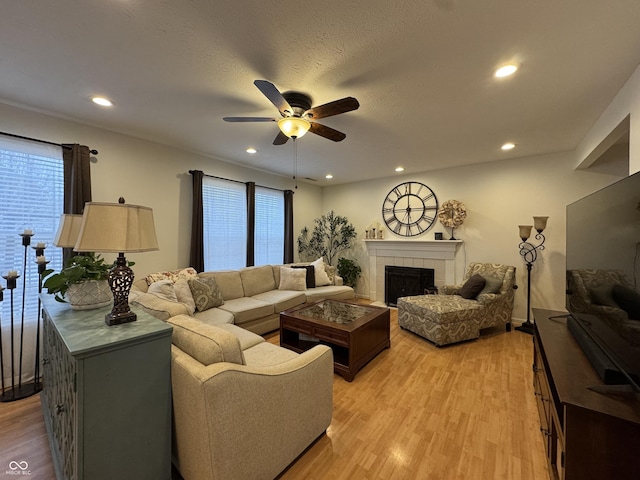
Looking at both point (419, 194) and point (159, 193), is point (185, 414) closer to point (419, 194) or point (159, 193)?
point (159, 193)

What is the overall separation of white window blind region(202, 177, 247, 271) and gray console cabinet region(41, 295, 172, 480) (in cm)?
260

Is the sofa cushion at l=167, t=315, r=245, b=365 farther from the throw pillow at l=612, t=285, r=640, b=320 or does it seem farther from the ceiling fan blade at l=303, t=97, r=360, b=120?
the throw pillow at l=612, t=285, r=640, b=320

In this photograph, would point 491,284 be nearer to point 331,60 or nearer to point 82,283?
point 331,60

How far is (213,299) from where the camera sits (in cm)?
319

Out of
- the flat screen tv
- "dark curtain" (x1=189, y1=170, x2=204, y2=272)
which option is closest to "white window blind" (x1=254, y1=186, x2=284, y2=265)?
"dark curtain" (x1=189, y1=170, x2=204, y2=272)

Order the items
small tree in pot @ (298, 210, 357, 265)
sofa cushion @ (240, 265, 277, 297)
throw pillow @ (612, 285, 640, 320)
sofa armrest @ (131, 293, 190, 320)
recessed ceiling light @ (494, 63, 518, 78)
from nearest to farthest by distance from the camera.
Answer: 1. throw pillow @ (612, 285, 640, 320)
2. sofa armrest @ (131, 293, 190, 320)
3. recessed ceiling light @ (494, 63, 518, 78)
4. sofa cushion @ (240, 265, 277, 297)
5. small tree in pot @ (298, 210, 357, 265)

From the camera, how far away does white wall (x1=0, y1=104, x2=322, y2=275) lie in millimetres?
2516

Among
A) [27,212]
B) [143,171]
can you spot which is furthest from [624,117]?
[27,212]

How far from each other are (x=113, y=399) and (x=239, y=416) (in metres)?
0.55

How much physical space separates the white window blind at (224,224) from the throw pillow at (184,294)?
892mm

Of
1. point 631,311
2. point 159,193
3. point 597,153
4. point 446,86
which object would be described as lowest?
point 631,311

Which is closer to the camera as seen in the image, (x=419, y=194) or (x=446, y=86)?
(x=446, y=86)

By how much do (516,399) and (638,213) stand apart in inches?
67.4

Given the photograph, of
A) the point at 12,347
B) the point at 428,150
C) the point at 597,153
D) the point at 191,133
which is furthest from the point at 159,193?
the point at 597,153
